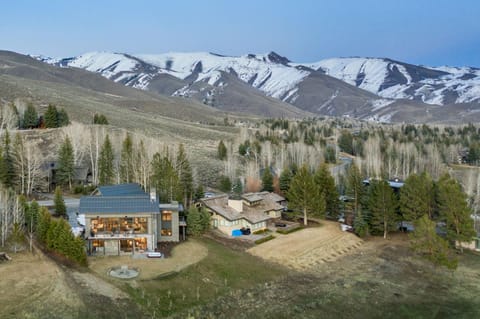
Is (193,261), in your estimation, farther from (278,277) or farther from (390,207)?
(390,207)

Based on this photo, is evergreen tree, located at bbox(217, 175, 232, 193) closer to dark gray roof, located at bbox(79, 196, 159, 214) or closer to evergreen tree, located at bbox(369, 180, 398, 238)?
evergreen tree, located at bbox(369, 180, 398, 238)

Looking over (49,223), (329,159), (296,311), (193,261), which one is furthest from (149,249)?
(329,159)

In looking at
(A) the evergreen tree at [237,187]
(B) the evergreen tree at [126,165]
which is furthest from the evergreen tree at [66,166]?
(A) the evergreen tree at [237,187]

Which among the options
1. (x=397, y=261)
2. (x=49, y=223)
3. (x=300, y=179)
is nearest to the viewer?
(x=49, y=223)

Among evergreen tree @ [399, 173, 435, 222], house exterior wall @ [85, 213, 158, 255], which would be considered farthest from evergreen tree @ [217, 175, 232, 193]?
house exterior wall @ [85, 213, 158, 255]

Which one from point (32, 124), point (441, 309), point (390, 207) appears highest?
point (32, 124)

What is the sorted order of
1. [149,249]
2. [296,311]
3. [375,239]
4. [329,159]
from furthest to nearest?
[329,159] < [375,239] < [149,249] < [296,311]

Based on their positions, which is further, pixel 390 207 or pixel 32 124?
pixel 32 124

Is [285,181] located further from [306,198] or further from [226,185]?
[306,198]
